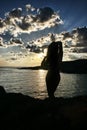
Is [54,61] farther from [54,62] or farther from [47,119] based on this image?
[47,119]

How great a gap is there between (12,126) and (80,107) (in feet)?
13.0

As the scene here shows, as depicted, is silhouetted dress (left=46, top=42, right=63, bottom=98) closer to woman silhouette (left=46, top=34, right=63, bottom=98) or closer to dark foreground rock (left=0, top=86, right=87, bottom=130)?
woman silhouette (left=46, top=34, right=63, bottom=98)

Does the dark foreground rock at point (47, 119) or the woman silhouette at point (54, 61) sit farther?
the woman silhouette at point (54, 61)

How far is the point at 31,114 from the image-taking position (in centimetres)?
1351

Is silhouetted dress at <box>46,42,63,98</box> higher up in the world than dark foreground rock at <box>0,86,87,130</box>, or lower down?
higher up

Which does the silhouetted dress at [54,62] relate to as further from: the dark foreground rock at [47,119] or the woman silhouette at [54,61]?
the dark foreground rock at [47,119]

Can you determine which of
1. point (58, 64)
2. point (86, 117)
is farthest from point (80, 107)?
point (58, 64)

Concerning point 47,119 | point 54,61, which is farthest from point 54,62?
point 47,119

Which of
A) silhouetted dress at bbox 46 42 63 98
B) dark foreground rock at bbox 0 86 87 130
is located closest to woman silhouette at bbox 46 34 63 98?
silhouetted dress at bbox 46 42 63 98

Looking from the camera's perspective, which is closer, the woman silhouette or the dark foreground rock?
the dark foreground rock

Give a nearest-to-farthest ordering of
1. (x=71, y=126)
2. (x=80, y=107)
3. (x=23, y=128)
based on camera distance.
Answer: (x=71, y=126) → (x=23, y=128) → (x=80, y=107)

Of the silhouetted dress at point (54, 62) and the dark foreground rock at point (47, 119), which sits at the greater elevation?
the silhouetted dress at point (54, 62)

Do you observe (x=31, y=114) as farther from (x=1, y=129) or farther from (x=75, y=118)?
(x=75, y=118)

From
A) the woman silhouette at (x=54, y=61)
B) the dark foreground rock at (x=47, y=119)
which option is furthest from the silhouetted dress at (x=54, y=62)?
the dark foreground rock at (x=47, y=119)
